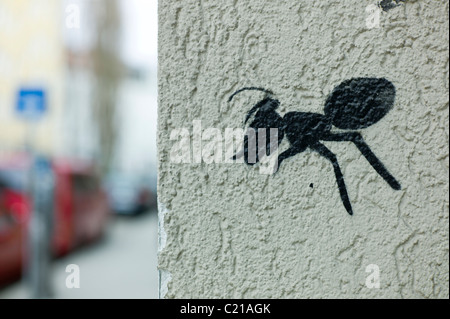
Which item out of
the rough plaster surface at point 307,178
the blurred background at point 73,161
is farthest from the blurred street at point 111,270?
the rough plaster surface at point 307,178

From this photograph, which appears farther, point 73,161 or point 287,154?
point 73,161

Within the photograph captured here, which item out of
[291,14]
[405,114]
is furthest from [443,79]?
[291,14]

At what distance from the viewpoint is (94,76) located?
24297mm

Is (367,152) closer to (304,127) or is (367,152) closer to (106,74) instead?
(304,127)

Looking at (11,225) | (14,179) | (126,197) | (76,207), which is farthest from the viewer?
(126,197)

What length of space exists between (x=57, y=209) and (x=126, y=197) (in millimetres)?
7738

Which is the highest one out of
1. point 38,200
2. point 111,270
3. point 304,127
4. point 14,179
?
point 304,127

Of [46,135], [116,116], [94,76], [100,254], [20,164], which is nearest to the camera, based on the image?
[20,164]

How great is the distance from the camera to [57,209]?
8.34m

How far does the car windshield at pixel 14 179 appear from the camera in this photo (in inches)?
296

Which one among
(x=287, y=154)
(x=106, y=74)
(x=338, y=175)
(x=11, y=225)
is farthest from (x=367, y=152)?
(x=106, y=74)

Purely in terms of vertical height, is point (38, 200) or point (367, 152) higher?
point (367, 152)

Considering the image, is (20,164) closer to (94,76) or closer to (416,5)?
(416,5)
